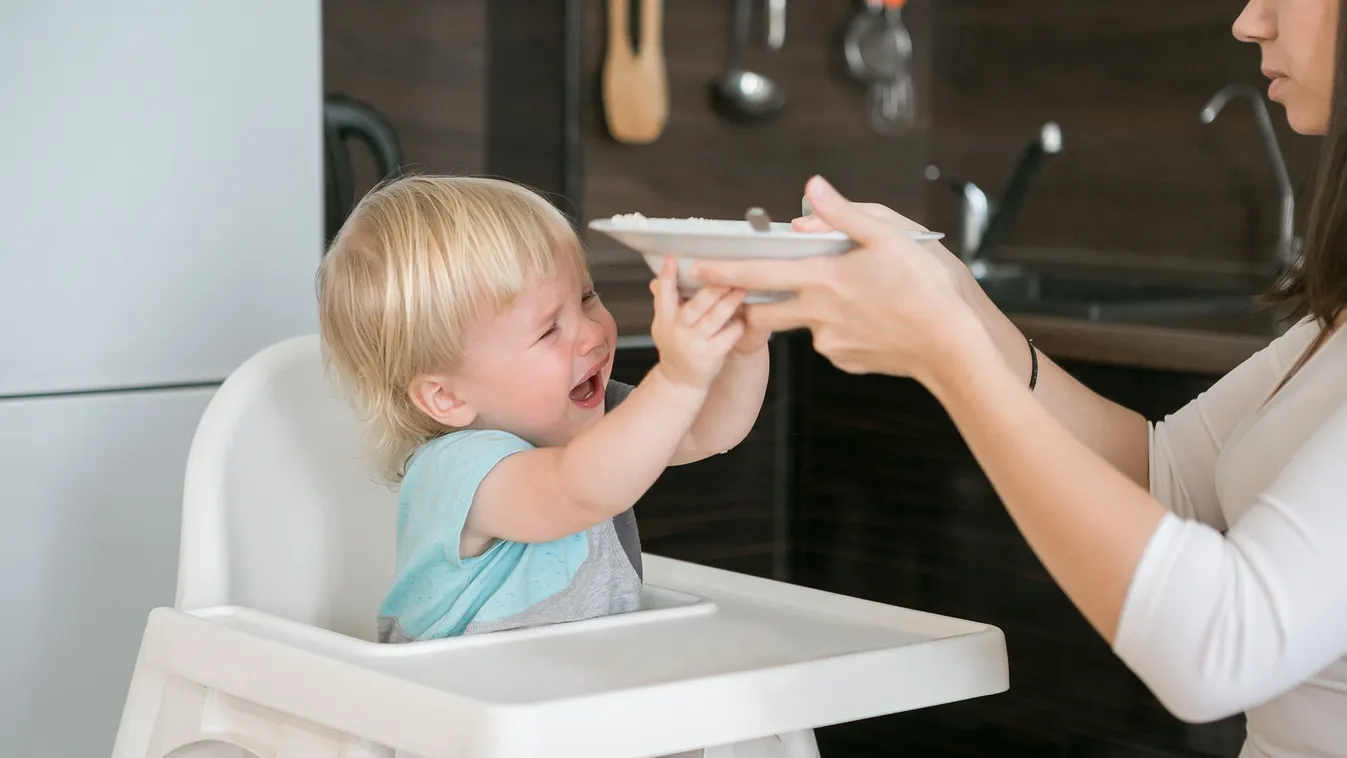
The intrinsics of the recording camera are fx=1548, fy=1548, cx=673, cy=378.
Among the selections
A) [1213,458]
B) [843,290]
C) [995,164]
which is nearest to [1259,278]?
[995,164]

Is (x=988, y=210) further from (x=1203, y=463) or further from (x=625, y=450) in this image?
(x=625, y=450)

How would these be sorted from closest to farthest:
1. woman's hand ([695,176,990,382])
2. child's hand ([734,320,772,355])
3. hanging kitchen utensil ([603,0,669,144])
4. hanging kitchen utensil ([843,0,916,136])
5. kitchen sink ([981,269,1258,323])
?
woman's hand ([695,176,990,382]), child's hand ([734,320,772,355]), kitchen sink ([981,269,1258,323]), hanging kitchen utensil ([603,0,669,144]), hanging kitchen utensil ([843,0,916,136])

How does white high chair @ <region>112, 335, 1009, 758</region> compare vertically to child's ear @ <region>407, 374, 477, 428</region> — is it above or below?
below

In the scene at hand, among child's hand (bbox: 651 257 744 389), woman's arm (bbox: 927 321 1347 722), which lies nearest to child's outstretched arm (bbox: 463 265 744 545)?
child's hand (bbox: 651 257 744 389)

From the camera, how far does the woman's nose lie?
1.09m

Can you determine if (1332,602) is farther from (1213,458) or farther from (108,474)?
(108,474)

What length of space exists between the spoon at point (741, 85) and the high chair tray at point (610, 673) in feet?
5.18

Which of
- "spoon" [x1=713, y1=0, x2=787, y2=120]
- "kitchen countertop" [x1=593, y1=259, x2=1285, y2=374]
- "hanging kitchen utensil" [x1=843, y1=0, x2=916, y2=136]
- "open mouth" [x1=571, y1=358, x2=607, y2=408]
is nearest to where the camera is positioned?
"open mouth" [x1=571, y1=358, x2=607, y2=408]

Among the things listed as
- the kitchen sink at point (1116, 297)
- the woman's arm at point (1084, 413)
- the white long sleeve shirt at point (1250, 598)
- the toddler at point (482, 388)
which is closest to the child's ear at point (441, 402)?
the toddler at point (482, 388)

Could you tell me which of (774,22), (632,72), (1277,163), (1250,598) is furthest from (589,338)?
(774,22)

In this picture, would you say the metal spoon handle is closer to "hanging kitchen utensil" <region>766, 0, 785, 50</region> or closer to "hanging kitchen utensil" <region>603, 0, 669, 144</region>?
"hanging kitchen utensil" <region>766, 0, 785, 50</region>

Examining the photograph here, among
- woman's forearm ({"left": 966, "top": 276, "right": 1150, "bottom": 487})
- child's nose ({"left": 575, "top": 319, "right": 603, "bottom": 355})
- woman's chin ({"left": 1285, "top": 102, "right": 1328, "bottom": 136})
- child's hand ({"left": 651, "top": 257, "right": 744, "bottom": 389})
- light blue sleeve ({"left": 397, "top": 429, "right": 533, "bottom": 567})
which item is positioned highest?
woman's chin ({"left": 1285, "top": 102, "right": 1328, "bottom": 136})

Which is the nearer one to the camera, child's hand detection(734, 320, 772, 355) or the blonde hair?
child's hand detection(734, 320, 772, 355)

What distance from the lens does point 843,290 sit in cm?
97
